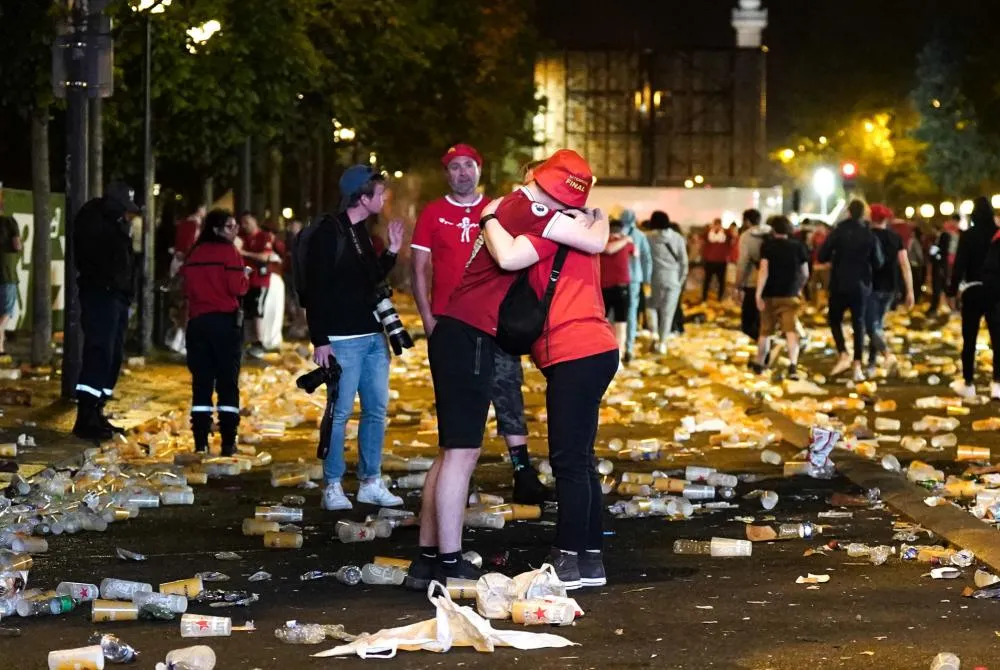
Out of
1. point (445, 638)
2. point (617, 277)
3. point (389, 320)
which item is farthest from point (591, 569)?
point (617, 277)

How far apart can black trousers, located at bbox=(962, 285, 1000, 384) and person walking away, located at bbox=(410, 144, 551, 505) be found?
758 cm

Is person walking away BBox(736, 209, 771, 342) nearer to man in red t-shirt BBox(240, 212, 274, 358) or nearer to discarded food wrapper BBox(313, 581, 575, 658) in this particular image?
man in red t-shirt BBox(240, 212, 274, 358)

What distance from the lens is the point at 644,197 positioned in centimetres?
7244

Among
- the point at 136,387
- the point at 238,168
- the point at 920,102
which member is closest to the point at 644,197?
the point at 920,102

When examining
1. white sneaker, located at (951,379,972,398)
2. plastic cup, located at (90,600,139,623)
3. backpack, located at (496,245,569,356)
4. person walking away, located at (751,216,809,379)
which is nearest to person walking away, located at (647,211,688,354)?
person walking away, located at (751,216,809,379)

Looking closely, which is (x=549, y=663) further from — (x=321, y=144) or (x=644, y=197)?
(x=644, y=197)

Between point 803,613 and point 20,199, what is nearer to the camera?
point 803,613

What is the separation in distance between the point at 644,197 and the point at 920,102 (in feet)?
91.2

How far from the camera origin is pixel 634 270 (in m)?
24.6

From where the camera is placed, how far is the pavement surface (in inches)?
275

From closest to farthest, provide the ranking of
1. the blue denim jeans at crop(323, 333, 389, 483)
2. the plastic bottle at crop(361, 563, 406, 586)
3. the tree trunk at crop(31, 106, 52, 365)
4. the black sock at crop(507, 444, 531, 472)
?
the plastic bottle at crop(361, 563, 406, 586) → the blue denim jeans at crop(323, 333, 389, 483) → the black sock at crop(507, 444, 531, 472) → the tree trunk at crop(31, 106, 52, 365)

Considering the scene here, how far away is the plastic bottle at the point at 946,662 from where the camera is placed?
21.4 ft

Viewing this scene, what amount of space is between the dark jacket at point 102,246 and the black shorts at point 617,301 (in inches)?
378

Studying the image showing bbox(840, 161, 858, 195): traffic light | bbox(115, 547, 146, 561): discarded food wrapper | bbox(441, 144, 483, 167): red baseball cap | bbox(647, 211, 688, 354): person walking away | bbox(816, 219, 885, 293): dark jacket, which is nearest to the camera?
bbox(115, 547, 146, 561): discarded food wrapper
